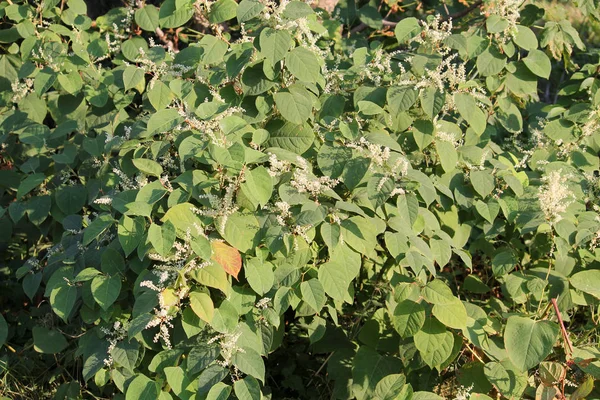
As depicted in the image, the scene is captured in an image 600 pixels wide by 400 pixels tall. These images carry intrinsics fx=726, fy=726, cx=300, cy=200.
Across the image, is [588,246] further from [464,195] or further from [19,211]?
[19,211]

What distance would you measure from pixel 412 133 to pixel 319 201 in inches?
23.0

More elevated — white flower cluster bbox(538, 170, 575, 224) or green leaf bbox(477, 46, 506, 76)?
green leaf bbox(477, 46, 506, 76)

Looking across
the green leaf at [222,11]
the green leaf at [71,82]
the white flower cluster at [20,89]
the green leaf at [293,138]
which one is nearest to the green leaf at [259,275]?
the green leaf at [293,138]

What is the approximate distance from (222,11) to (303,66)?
0.39 metres

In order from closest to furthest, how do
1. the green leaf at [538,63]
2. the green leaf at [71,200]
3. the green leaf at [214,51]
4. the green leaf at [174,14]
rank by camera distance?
the green leaf at [214,51] < the green leaf at [174,14] < the green leaf at [71,200] < the green leaf at [538,63]

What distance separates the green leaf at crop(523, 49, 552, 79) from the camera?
2861 mm

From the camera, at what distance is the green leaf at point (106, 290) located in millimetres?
2105

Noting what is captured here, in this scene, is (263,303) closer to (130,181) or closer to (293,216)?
(293,216)

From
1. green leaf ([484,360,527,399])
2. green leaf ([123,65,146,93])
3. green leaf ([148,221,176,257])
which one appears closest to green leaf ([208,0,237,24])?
green leaf ([123,65,146,93])

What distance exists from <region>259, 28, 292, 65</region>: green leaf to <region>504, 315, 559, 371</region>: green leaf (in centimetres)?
105

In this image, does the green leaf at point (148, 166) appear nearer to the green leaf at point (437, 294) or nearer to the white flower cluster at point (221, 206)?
the white flower cluster at point (221, 206)

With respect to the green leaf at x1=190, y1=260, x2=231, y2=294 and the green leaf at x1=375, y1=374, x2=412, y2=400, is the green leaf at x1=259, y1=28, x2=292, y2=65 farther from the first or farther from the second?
the green leaf at x1=375, y1=374, x2=412, y2=400

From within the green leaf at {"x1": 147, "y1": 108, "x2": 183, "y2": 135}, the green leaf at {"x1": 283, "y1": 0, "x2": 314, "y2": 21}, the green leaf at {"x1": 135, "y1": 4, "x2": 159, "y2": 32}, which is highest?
the green leaf at {"x1": 283, "y1": 0, "x2": 314, "y2": 21}

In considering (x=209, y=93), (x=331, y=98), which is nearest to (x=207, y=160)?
(x=209, y=93)
